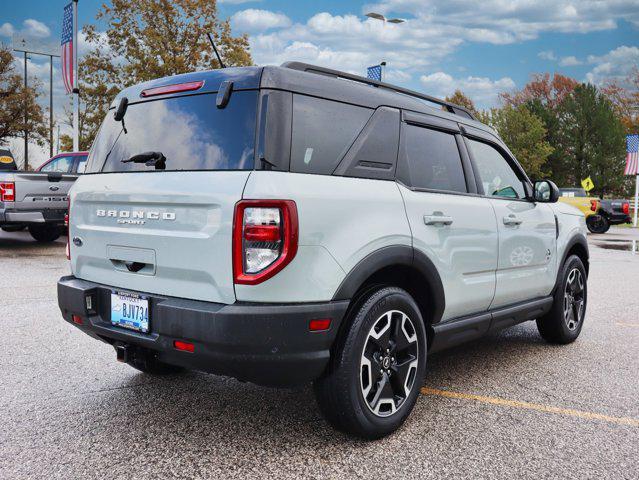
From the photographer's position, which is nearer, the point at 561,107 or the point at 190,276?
the point at 190,276

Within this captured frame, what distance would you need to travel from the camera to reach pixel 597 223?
2441 cm

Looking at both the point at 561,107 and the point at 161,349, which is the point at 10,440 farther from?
the point at 561,107

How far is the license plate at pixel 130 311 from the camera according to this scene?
3.05 metres

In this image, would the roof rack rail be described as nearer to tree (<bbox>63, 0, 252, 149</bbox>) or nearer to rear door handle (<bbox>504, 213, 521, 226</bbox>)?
rear door handle (<bbox>504, 213, 521, 226</bbox>)

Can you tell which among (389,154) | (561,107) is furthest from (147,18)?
(561,107)

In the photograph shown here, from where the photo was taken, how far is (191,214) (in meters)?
2.91

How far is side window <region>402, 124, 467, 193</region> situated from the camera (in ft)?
12.0

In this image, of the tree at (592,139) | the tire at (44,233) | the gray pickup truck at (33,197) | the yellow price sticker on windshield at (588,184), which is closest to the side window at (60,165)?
the tire at (44,233)

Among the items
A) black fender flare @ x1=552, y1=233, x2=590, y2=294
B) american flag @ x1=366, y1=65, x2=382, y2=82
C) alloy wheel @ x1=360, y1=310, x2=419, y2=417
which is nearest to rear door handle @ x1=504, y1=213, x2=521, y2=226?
black fender flare @ x1=552, y1=233, x2=590, y2=294

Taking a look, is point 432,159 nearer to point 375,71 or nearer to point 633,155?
point 375,71

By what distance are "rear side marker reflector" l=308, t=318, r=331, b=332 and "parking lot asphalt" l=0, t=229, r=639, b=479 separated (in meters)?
0.68

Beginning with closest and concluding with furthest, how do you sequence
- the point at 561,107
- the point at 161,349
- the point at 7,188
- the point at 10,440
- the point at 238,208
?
the point at 238,208 < the point at 161,349 < the point at 10,440 < the point at 7,188 < the point at 561,107

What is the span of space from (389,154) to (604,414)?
208 cm

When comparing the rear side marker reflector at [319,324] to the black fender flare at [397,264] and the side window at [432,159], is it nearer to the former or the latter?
the black fender flare at [397,264]
